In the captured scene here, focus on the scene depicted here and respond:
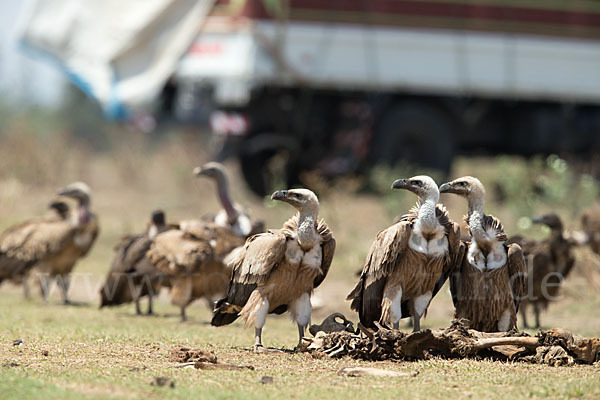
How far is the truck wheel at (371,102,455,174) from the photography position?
1766 centimetres

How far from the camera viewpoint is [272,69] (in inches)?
651

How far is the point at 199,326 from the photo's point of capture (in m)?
9.93

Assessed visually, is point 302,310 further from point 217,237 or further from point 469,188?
point 217,237

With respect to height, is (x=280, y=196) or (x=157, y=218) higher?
(x=157, y=218)

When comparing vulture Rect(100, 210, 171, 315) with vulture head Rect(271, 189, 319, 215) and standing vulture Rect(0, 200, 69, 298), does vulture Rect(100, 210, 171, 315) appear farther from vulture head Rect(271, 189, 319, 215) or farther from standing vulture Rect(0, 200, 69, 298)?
vulture head Rect(271, 189, 319, 215)

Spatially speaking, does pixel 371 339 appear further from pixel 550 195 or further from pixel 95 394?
pixel 550 195

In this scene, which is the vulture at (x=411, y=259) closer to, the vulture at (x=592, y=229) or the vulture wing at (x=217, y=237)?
the vulture wing at (x=217, y=237)

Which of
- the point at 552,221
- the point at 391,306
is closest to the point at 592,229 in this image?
the point at 552,221

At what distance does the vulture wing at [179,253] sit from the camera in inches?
400

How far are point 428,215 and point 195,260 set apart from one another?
325 cm

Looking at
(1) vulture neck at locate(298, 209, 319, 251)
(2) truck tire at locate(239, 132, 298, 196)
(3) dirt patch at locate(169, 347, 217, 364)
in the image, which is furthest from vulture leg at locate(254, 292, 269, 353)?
(2) truck tire at locate(239, 132, 298, 196)

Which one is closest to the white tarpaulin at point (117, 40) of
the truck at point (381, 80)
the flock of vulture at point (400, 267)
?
the truck at point (381, 80)

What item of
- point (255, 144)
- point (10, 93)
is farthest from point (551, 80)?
point (10, 93)

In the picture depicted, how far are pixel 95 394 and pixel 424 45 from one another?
1251 cm
